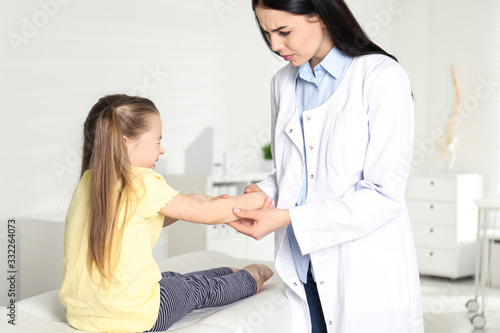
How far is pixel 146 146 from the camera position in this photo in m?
1.48

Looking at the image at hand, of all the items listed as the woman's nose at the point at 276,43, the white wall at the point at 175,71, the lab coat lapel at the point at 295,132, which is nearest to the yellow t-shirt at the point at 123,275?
the lab coat lapel at the point at 295,132

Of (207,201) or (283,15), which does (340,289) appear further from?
(283,15)

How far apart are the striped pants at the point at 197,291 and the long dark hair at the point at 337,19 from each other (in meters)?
0.72

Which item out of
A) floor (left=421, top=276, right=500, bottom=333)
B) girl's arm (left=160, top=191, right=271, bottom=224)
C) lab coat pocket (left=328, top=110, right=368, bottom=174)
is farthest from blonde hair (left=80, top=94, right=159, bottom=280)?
floor (left=421, top=276, right=500, bottom=333)

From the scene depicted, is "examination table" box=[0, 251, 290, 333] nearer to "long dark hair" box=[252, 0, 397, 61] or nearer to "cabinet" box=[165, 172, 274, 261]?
"long dark hair" box=[252, 0, 397, 61]

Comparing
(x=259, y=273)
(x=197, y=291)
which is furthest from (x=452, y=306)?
(x=197, y=291)

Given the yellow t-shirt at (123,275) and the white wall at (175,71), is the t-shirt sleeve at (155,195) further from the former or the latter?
the white wall at (175,71)

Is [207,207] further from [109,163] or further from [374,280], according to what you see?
[374,280]

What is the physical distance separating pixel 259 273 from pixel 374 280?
0.55 m

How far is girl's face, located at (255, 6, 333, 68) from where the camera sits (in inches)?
53.3

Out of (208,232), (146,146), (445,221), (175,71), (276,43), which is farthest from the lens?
(445,221)

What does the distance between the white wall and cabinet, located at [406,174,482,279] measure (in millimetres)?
446

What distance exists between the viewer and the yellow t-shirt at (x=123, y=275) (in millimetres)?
1319

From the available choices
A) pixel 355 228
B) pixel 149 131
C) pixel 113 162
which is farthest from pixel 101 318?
pixel 355 228
